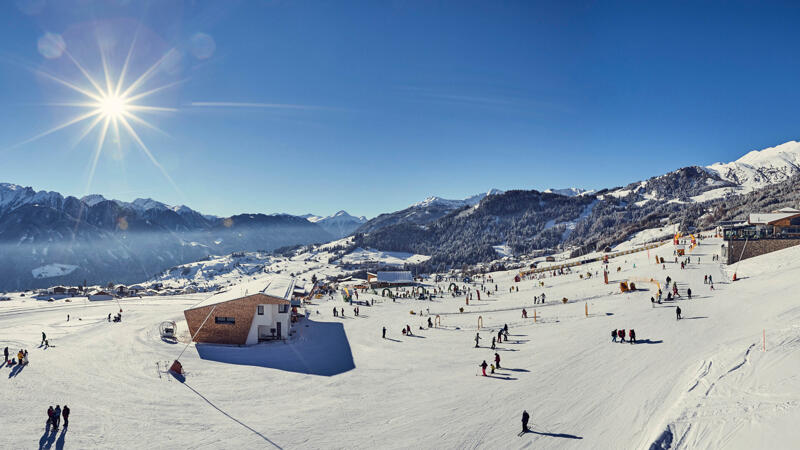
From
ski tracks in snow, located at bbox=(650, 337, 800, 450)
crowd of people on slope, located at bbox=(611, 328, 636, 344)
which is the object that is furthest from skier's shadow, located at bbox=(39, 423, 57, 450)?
crowd of people on slope, located at bbox=(611, 328, 636, 344)

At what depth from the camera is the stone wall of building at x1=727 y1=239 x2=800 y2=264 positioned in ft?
172

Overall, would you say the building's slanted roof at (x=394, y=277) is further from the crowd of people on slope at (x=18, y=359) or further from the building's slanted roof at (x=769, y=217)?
the building's slanted roof at (x=769, y=217)

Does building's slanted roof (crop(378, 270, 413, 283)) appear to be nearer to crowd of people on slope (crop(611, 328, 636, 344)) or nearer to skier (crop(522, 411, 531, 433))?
crowd of people on slope (crop(611, 328, 636, 344))

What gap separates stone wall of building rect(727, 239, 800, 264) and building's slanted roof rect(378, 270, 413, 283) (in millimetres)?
57574

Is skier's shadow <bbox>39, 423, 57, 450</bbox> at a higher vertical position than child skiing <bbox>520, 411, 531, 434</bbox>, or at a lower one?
higher

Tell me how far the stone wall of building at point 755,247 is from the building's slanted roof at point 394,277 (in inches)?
2267

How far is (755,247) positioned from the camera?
53.5 metres

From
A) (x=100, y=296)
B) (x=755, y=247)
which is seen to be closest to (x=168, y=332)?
(x=100, y=296)

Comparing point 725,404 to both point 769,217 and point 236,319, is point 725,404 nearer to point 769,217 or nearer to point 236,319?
point 236,319

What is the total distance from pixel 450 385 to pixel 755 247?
57066mm

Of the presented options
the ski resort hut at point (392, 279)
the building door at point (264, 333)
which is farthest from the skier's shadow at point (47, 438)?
the ski resort hut at point (392, 279)

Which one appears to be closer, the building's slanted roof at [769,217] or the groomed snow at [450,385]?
the groomed snow at [450,385]

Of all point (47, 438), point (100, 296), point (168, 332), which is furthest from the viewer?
point (100, 296)

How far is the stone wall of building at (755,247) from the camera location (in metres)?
52.3
